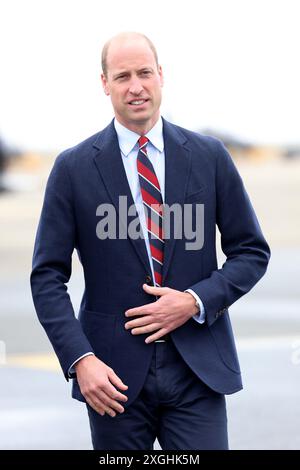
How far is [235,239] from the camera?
396cm

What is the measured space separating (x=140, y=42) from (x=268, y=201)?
19476mm

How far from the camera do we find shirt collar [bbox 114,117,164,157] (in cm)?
395

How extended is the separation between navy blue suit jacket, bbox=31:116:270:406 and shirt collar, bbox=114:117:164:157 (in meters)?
0.03

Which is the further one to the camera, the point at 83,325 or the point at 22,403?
the point at 22,403

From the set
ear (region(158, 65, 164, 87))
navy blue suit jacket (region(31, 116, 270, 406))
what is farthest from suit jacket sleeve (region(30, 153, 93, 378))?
ear (region(158, 65, 164, 87))

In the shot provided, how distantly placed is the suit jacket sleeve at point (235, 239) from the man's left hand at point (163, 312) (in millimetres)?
89

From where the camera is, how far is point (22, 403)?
7.34m

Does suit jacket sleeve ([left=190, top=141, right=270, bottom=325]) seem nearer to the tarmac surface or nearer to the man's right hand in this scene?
the man's right hand

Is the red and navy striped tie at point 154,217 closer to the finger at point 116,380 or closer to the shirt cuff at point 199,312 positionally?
the shirt cuff at point 199,312
